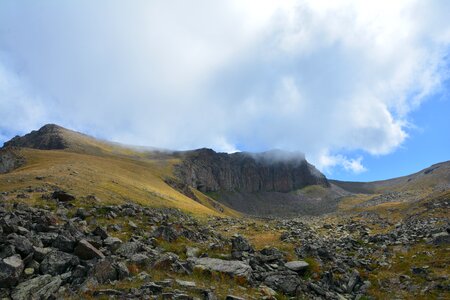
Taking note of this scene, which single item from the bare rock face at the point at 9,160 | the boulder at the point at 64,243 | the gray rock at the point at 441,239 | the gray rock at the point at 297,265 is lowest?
the gray rock at the point at 297,265

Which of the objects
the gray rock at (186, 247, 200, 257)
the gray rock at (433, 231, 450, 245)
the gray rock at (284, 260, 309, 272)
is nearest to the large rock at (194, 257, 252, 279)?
the gray rock at (186, 247, 200, 257)

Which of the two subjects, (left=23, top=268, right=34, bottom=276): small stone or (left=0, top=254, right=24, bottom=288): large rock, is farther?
(left=23, top=268, right=34, bottom=276): small stone

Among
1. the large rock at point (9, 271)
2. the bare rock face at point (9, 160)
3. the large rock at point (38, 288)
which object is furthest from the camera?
the bare rock face at point (9, 160)

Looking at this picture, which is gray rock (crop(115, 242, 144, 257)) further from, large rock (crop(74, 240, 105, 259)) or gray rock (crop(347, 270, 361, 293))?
gray rock (crop(347, 270, 361, 293))

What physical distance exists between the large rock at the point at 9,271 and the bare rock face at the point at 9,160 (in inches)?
3770

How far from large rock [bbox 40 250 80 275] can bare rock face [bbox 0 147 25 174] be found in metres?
94.9

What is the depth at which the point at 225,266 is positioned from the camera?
Answer: 61.9ft

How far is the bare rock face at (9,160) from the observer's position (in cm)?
9831

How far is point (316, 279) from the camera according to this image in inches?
786

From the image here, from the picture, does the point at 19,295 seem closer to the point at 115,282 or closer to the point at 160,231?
the point at 115,282

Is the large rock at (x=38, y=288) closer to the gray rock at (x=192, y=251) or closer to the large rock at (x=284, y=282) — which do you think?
the gray rock at (x=192, y=251)

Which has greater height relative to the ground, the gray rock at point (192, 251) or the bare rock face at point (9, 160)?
the bare rock face at point (9, 160)

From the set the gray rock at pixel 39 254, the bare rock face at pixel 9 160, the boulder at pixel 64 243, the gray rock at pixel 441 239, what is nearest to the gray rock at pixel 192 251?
the boulder at pixel 64 243

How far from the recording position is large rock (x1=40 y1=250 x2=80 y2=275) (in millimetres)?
15625
